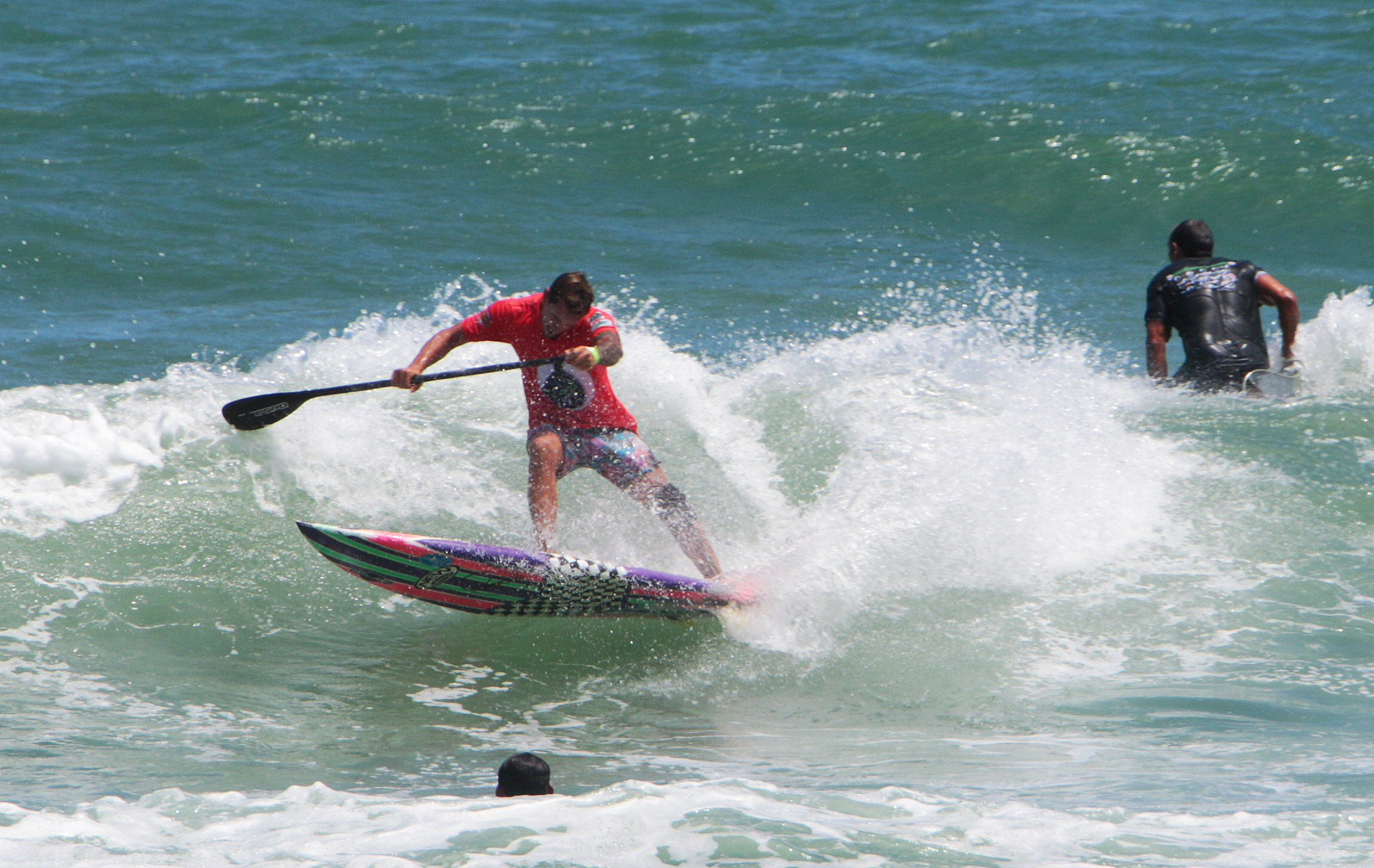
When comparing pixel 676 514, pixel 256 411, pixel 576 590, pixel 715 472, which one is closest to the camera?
pixel 576 590

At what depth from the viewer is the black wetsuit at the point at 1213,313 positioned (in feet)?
26.4

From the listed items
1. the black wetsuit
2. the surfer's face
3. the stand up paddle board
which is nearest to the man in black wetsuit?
the black wetsuit

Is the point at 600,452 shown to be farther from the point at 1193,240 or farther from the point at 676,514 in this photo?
the point at 1193,240

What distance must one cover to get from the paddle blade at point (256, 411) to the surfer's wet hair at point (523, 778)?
294 centimetres

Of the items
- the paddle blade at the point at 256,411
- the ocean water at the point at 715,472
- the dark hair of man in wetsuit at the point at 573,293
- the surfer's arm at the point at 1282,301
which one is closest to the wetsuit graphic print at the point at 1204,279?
the surfer's arm at the point at 1282,301

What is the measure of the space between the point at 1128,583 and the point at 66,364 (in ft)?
22.7

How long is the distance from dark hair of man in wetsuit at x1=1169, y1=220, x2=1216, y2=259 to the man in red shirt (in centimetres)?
381

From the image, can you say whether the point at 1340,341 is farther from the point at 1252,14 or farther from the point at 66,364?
the point at 1252,14

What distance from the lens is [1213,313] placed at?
26.3 ft

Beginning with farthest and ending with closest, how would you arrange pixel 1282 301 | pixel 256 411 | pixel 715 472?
pixel 1282 301 → pixel 715 472 → pixel 256 411

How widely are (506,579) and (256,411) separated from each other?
5.42 ft

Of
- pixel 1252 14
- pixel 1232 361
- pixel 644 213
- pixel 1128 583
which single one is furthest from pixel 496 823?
pixel 1252 14

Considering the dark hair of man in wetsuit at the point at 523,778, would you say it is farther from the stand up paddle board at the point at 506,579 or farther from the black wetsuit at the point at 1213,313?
the black wetsuit at the point at 1213,313

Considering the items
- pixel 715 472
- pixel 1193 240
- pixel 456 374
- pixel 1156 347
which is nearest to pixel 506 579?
pixel 456 374
